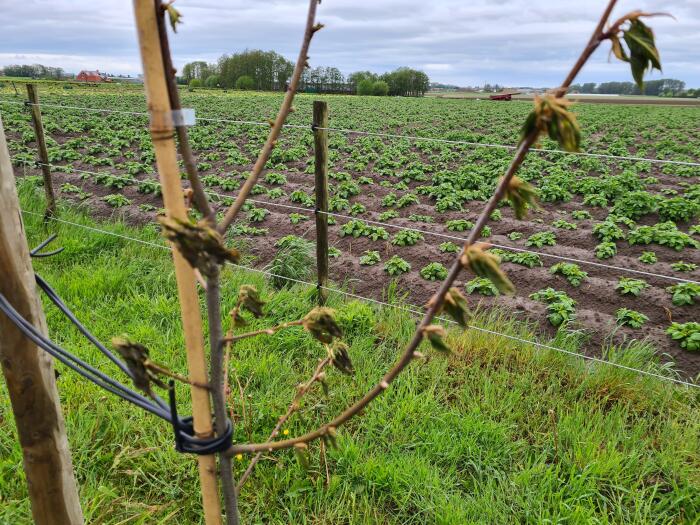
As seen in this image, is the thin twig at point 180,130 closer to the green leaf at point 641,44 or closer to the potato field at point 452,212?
the green leaf at point 641,44

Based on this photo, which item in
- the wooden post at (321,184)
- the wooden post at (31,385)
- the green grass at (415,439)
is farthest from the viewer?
the wooden post at (321,184)

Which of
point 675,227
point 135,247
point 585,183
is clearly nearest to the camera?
point 135,247

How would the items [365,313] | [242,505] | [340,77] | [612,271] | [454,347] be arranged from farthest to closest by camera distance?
[340,77]
[612,271]
[365,313]
[454,347]
[242,505]

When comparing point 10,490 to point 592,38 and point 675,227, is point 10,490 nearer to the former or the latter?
point 592,38

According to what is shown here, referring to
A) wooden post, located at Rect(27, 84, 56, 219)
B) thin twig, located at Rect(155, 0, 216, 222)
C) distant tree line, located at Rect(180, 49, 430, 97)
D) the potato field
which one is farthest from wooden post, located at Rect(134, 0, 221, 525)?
distant tree line, located at Rect(180, 49, 430, 97)

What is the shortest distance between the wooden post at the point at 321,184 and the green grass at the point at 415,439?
0.66m

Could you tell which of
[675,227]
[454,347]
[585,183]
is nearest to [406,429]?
[454,347]

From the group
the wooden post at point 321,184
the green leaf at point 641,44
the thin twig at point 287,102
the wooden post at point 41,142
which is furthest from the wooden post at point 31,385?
the wooden post at point 41,142

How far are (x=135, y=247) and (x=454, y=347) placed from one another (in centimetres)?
333

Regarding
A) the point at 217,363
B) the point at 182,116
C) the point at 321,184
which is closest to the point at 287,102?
the point at 182,116

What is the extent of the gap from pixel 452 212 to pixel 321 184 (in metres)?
5.56

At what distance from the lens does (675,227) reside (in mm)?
7832

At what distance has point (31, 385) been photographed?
1.51 metres

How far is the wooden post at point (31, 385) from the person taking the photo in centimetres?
135
